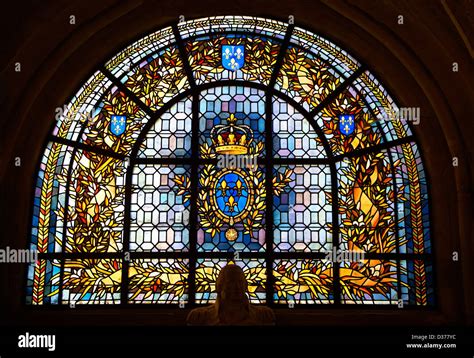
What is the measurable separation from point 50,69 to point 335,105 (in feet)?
9.12

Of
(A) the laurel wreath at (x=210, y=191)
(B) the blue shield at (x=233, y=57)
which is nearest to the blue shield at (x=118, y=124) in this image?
(A) the laurel wreath at (x=210, y=191)

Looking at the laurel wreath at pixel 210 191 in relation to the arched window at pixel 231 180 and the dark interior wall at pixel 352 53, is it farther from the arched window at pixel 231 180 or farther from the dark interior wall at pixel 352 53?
the dark interior wall at pixel 352 53

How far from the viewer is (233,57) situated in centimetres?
829

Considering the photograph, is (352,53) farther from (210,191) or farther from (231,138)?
(210,191)

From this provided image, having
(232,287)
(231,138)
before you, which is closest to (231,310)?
(232,287)

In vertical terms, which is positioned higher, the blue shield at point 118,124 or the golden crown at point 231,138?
the blue shield at point 118,124

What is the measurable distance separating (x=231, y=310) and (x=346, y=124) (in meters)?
2.64

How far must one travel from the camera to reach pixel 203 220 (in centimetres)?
783

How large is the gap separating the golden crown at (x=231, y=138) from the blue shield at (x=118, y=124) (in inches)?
34.5

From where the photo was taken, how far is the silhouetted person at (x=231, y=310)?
626 cm

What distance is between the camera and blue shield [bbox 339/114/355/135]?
26.5 feet

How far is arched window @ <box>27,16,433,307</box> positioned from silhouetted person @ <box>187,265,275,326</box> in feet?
4.02

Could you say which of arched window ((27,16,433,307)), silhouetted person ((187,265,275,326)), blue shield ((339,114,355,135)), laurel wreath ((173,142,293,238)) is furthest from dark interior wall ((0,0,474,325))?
silhouetted person ((187,265,275,326))

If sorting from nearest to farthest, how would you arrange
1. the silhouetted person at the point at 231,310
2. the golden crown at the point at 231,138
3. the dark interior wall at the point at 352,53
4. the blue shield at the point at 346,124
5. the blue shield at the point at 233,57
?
1. the silhouetted person at the point at 231,310
2. the dark interior wall at the point at 352,53
3. the golden crown at the point at 231,138
4. the blue shield at the point at 346,124
5. the blue shield at the point at 233,57
